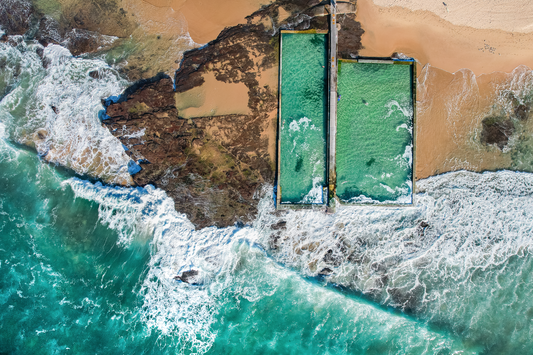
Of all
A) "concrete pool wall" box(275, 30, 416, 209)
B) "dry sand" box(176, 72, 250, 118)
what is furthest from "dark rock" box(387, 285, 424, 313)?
"dry sand" box(176, 72, 250, 118)

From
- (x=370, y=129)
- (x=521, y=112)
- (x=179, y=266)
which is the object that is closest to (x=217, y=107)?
(x=370, y=129)

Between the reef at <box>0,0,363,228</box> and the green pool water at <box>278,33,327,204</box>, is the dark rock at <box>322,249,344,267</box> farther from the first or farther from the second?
the reef at <box>0,0,363,228</box>

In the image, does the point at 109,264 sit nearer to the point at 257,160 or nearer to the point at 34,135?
the point at 34,135

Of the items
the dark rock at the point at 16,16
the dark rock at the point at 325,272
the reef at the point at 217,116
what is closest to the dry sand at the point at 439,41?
the reef at the point at 217,116

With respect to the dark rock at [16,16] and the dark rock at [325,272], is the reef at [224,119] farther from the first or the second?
the dark rock at [16,16]

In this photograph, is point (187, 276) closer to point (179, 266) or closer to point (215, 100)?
point (179, 266)
